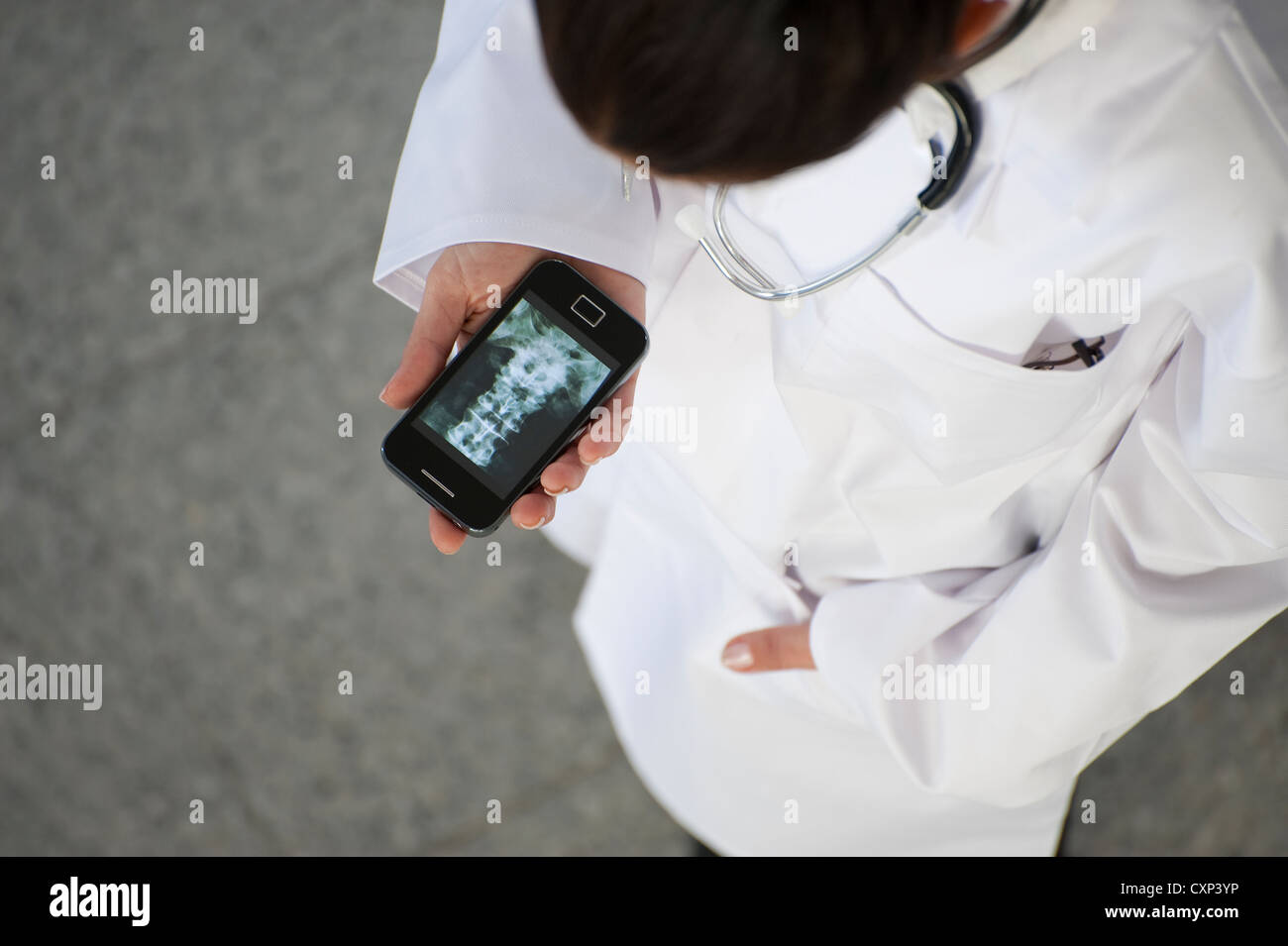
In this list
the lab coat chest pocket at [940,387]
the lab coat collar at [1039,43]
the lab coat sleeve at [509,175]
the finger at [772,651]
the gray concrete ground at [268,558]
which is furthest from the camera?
the gray concrete ground at [268,558]

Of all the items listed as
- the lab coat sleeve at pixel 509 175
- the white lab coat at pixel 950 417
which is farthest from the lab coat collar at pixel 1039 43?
the lab coat sleeve at pixel 509 175

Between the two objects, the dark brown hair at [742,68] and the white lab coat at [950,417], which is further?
the white lab coat at [950,417]

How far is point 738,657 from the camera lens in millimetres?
865

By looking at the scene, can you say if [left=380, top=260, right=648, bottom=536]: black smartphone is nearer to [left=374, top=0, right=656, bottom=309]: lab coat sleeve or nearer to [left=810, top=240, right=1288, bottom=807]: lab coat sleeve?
[left=374, top=0, right=656, bottom=309]: lab coat sleeve

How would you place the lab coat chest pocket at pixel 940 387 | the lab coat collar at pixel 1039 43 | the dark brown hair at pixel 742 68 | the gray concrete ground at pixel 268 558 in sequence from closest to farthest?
the dark brown hair at pixel 742 68 < the lab coat collar at pixel 1039 43 < the lab coat chest pocket at pixel 940 387 < the gray concrete ground at pixel 268 558

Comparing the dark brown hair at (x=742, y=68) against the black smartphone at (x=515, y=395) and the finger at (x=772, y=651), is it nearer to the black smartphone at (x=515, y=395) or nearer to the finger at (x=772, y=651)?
the black smartphone at (x=515, y=395)

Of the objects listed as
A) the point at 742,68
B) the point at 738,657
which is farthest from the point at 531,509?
the point at 742,68

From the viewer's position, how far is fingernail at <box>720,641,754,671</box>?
0.86 meters

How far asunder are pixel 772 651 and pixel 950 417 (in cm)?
34

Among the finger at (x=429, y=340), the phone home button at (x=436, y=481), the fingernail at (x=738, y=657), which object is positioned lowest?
the fingernail at (x=738, y=657)

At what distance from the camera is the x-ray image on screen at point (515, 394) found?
27.0 inches

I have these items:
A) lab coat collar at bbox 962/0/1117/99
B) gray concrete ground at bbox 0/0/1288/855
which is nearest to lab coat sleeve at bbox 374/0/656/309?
lab coat collar at bbox 962/0/1117/99

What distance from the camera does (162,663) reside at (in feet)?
4.27

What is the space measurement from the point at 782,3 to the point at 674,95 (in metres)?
0.05
